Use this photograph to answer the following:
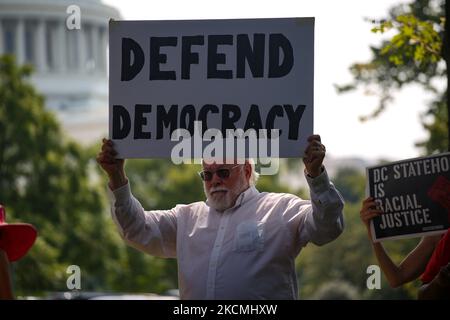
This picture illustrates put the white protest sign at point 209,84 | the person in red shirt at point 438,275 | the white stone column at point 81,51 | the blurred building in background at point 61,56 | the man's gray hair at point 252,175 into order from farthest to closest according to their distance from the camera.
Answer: the white stone column at point 81,51, the blurred building in background at point 61,56, the man's gray hair at point 252,175, the white protest sign at point 209,84, the person in red shirt at point 438,275

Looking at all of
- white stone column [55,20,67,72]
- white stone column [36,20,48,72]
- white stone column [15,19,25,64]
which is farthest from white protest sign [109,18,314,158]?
white stone column [15,19,25,64]

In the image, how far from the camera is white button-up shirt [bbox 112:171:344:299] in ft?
20.0

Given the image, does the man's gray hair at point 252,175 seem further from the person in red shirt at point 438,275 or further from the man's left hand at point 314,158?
the person in red shirt at point 438,275

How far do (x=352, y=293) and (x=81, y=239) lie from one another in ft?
31.0

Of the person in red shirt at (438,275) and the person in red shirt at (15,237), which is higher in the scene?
the person in red shirt at (15,237)

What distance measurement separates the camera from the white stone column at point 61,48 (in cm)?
8381

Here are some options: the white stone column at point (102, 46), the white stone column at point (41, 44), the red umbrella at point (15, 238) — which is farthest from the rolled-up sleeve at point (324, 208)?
the white stone column at point (41, 44)

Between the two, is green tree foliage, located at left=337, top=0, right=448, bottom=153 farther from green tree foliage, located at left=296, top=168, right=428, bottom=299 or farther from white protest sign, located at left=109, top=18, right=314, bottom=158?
green tree foliage, located at left=296, top=168, right=428, bottom=299

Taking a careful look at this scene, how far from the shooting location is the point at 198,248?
6.38 metres

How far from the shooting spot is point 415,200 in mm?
6523

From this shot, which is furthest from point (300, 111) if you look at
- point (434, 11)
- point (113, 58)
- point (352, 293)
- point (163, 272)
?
point (163, 272)

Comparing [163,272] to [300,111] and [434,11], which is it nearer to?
[434,11]
